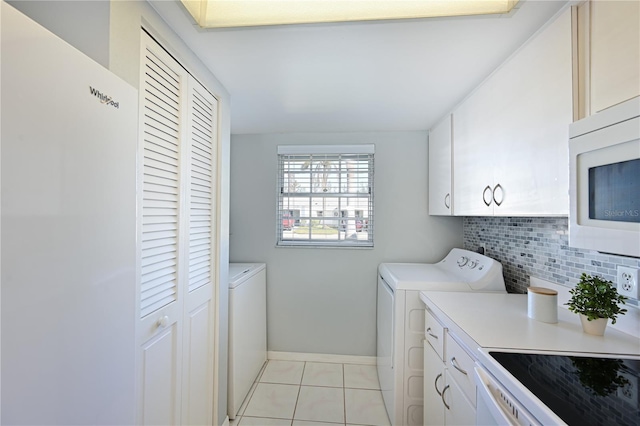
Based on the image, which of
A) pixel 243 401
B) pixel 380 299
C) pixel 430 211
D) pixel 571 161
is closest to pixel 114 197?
pixel 571 161

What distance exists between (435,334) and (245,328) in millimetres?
1396

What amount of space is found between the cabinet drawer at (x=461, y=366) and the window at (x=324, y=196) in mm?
1445

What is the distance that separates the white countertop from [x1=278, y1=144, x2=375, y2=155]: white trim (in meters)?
1.60

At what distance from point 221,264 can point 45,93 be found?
1305mm

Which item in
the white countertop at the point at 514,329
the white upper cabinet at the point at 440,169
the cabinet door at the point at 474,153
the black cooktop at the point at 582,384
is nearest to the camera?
the black cooktop at the point at 582,384

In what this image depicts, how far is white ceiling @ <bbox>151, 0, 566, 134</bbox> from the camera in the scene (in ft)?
3.80

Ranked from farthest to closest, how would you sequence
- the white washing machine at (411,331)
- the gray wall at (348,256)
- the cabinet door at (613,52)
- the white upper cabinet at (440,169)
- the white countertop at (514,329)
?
the gray wall at (348,256), the white upper cabinet at (440,169), the white washing machine at (411,331), the white countertop at (514,329), the cabinet door at (613,52)

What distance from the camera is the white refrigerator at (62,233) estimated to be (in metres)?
0.50

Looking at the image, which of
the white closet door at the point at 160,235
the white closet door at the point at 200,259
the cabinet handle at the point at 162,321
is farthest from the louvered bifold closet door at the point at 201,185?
the cabinet handle at the point at 162,321

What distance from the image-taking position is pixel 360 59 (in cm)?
140

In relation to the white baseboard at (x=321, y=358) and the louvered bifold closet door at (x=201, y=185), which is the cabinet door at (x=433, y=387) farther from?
the louvered bifold closet door at (x=201, y=185)

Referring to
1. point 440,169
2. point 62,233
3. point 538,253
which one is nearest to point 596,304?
point 538,253

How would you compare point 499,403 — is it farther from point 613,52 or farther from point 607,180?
point 613,52

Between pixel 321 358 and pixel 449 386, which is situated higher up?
pixel 449 386
